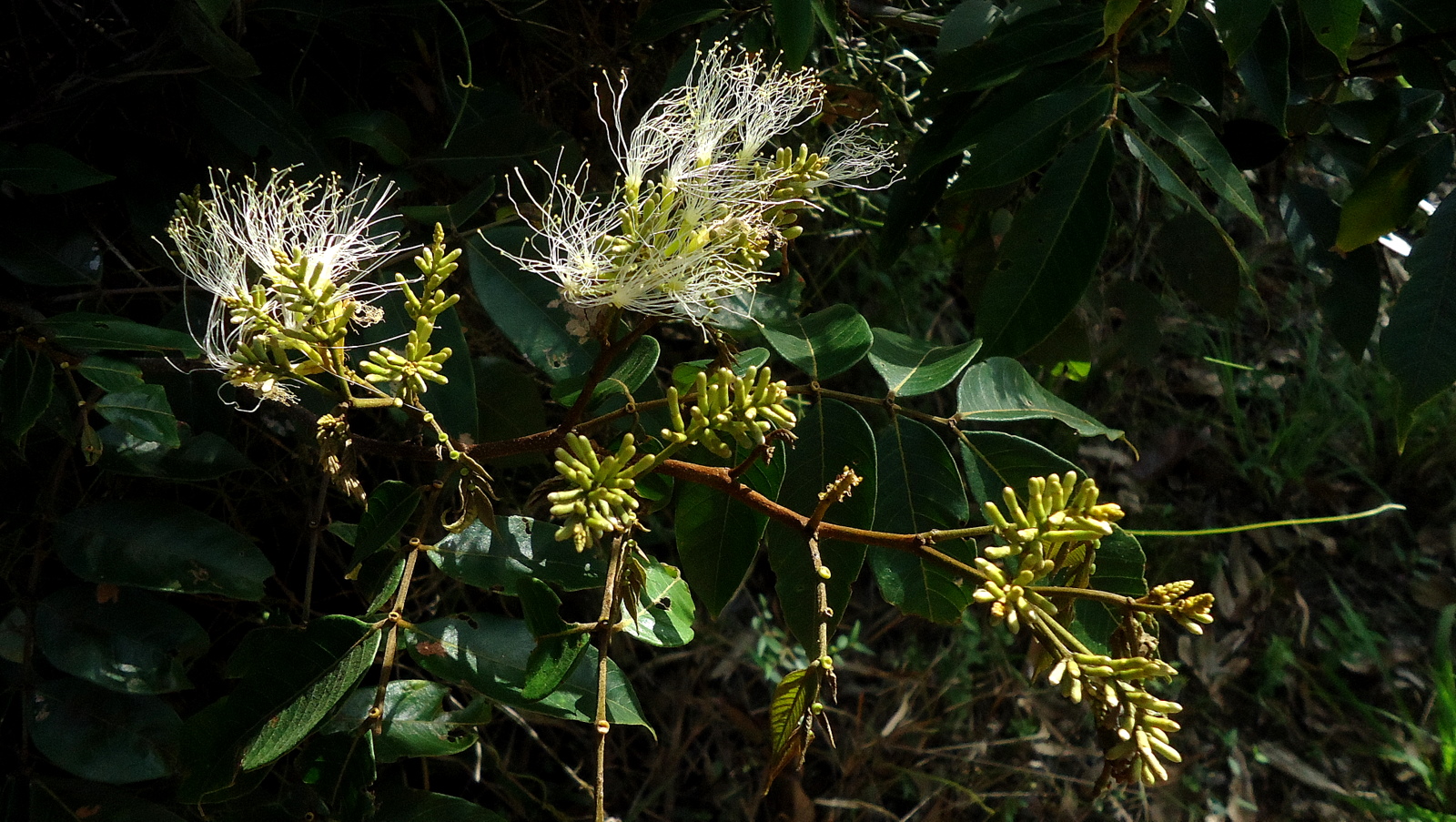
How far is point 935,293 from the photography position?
2.19 meters

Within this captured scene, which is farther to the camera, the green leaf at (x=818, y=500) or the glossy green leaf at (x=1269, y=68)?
the glossy green leaf at (x=1269, y=68)

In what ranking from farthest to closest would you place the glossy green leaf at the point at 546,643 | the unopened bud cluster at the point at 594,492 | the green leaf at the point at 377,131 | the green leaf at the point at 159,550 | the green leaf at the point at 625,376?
the green leaf at the point at 377,131 → the green leaf at the point at 159,550 → the green leaf at the point at 625,376 → the glossy green leaf at the point at 546,643 → the unopened bud cluster at the point at 594,492

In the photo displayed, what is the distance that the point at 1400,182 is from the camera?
100 cm

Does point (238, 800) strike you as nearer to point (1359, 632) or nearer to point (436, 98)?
point (436, 98)

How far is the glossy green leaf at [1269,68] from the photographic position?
992mm

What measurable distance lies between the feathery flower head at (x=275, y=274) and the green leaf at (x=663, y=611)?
332 millimetres

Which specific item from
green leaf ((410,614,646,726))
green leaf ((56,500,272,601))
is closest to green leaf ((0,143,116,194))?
green leaf ((56,500,272,601))

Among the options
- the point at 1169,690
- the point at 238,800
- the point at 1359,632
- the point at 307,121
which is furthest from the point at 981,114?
the point at 1359,632

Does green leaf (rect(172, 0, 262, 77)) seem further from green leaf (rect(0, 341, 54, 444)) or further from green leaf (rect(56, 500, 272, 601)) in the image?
green leaf (rect(56, 500, 272, 601))

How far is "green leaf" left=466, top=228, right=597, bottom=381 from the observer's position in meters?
0.96

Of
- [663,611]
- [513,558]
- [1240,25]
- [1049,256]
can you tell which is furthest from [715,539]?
[1240,25]

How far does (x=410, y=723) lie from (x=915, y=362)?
1.87 feet

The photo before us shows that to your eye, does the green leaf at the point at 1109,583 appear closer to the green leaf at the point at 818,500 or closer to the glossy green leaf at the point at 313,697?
the green leaf at the point at 818,500

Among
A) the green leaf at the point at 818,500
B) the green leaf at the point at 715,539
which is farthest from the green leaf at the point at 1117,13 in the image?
the green leaf at the point at 715,539
